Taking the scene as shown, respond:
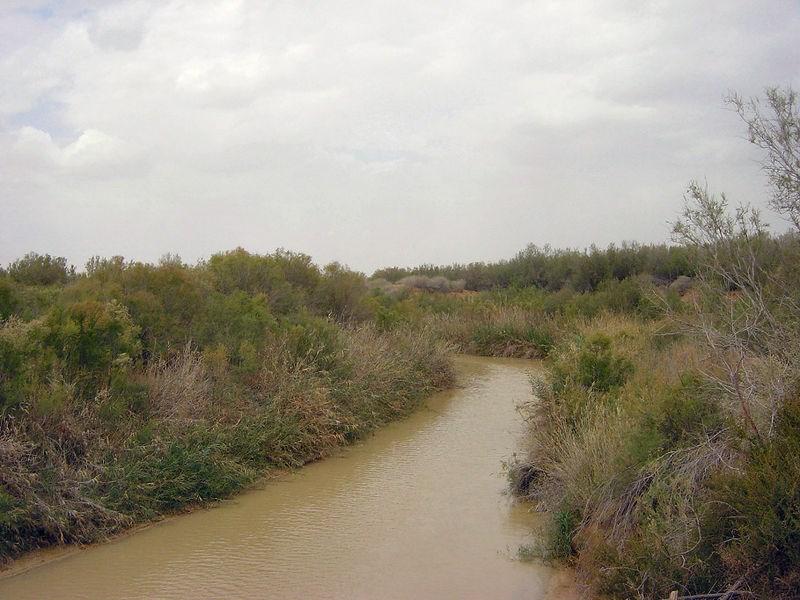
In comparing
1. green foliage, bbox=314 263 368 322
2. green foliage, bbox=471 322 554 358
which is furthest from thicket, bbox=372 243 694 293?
green foliage, bbox=314 263 368 322

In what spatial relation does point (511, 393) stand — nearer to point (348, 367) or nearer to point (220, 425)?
point (348, 367)

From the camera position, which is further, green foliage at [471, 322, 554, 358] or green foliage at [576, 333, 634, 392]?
green foliage at [471, 322, 554, 358]

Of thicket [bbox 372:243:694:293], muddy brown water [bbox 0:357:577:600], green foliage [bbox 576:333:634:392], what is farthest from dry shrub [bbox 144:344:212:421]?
thicket [bbox 372:243:694:293]

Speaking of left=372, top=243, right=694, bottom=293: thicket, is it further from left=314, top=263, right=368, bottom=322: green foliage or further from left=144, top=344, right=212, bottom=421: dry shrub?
left=144, top=344, right=212, bottom=421: dry shrub

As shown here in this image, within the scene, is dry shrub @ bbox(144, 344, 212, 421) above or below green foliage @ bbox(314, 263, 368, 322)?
below

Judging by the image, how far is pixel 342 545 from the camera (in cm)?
842

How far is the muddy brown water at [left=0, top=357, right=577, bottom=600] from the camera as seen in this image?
7.22 m

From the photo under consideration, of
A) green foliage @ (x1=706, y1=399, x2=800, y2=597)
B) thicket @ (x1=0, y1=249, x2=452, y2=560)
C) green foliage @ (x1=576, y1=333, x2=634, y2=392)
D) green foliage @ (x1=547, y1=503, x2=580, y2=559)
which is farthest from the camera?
green foliage @ (x1=576, y1=333, x2=634, y2=392)

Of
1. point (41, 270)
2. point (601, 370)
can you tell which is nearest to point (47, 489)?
point (601, 370)

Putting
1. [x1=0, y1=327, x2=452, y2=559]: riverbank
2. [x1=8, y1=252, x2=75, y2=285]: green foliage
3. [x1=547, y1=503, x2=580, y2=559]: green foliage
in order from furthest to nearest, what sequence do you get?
[x1=8, y1=252, x2=75, y2=285]: green foliage
[x1=0, y1=327, x2=452, y2=559]: riverbank
[x1=547, y1=503, x2=580, y2=559]: green foliage

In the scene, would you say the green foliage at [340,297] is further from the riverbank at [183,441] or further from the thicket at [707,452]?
the thicket at [707,452]

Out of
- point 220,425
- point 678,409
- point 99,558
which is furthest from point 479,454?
point 99,558

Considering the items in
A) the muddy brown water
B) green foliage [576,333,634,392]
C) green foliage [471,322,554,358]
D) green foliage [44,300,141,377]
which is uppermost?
green foliage [44,300,141,377]

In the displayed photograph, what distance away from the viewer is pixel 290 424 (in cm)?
1181
